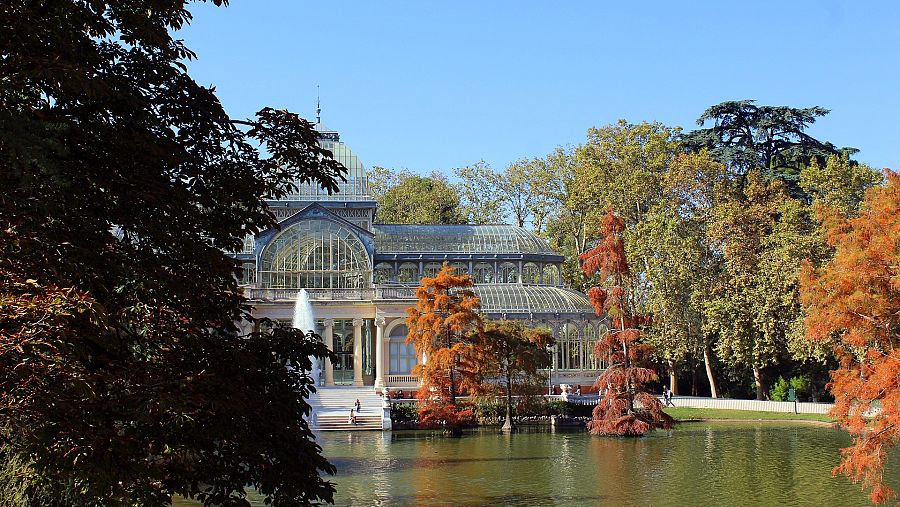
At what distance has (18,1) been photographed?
322 inches

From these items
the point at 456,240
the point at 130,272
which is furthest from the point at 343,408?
the point at 130,272

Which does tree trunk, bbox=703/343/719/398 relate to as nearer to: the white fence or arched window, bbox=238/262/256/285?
the white fence

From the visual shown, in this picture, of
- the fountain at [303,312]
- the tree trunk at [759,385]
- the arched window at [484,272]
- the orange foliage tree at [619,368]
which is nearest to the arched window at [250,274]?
the fountain at [303,312]

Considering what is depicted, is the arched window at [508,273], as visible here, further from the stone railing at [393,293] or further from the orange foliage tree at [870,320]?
the orange foliage tree at [870,320]

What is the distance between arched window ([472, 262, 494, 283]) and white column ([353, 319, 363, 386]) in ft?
26.0

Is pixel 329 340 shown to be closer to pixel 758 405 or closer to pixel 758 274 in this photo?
pixel 758 405

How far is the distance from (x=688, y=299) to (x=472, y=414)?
55.1 feet

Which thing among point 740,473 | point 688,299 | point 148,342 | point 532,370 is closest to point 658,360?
point 688,299

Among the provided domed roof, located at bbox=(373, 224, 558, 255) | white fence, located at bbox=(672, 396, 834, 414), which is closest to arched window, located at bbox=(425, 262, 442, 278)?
domed roof, located at bbox=(373, 224, 558, 255)

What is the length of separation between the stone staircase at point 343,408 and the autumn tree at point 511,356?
18.4ft

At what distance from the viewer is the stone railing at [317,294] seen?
50.6 metres

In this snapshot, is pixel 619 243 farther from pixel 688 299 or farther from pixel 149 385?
pixel 149 385

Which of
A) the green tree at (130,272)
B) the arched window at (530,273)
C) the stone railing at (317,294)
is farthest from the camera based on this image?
the arched window at (530,273)

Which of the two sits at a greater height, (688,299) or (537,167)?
(537,167)
